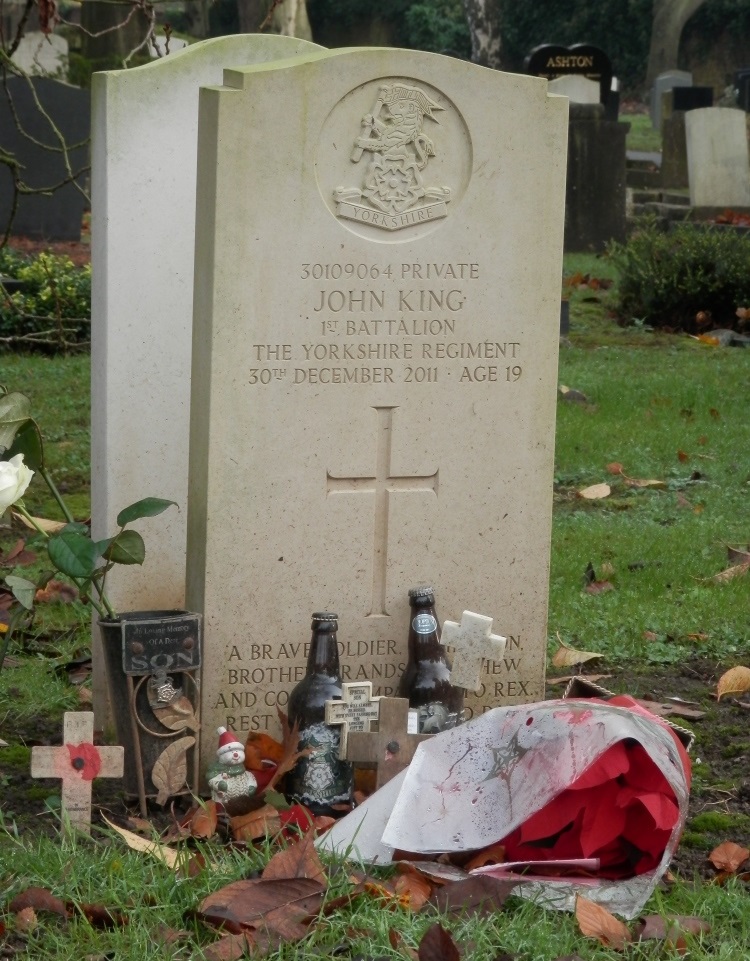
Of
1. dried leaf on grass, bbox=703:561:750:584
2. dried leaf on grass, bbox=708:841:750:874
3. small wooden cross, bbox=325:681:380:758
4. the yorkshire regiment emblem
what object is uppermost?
the yorkshire regiment emblem

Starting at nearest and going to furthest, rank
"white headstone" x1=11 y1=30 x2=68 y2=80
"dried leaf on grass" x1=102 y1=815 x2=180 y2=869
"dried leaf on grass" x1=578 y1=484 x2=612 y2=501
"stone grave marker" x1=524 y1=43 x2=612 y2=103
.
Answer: "dried leaf on grass" x1=102 y1=815 x2=180 y2=869, "dried leaf on grass" x1=578 y1=484 x2=612 y2=501, "stone grave marker" x1=524 y1=43 x2=612 y2=103, "white headstone" x1=11 y1=30 x2=68 y2=80

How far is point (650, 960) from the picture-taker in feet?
8.36

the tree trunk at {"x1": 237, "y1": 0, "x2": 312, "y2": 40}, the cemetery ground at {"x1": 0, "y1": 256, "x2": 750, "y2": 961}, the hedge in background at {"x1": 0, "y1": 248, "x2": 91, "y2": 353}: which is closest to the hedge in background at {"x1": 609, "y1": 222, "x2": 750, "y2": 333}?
the cemetery ground at {"x1": 0, "y1": 256, "x2": 750, "y2": 961}

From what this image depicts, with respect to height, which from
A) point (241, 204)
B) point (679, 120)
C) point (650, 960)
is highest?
point (679, 120)

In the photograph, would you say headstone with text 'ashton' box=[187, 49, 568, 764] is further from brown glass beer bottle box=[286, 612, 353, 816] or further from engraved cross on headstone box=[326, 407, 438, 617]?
brown glass beer bottle box=[286, 612, 353, 816]

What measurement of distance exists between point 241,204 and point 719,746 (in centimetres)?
186

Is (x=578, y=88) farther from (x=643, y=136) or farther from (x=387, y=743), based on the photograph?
(x=387, y=743)

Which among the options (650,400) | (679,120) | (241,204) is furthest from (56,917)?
(679,120)

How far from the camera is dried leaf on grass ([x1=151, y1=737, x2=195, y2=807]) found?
10.6 feet

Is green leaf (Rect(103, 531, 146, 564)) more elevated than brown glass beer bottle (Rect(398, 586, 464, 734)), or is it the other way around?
green leaf (Rect(103, 531, 146, 564))

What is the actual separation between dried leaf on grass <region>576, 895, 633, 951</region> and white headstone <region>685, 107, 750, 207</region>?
12.4 m

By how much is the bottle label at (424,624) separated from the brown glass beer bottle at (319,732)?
0.25 metres

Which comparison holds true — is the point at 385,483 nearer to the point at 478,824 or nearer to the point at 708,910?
the point at 478,824

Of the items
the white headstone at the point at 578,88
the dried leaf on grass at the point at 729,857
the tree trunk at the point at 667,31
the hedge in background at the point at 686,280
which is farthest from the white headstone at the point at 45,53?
the tree trunk at the point at 667,31
